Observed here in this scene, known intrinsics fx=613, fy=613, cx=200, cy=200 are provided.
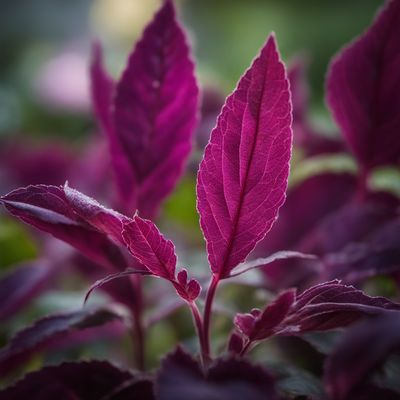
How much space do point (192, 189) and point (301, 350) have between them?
52 centimetres

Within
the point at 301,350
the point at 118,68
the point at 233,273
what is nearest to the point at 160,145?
the point at 233,273

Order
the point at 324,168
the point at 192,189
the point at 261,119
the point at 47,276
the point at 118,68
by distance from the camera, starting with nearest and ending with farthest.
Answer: the point at 261,119 < the point at 47,276 < the point at 324,168 < the point at 192,189 < the point at 118,68

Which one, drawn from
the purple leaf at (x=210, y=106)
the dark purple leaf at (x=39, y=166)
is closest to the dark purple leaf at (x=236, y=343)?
the purple leaf at (x=210, y=106)

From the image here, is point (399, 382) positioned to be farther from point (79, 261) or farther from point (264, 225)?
point (79, 261)

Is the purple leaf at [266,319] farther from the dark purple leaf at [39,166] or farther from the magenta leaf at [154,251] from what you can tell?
the dark purple leaf at [39,166]

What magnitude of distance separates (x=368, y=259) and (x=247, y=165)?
0.71 feet

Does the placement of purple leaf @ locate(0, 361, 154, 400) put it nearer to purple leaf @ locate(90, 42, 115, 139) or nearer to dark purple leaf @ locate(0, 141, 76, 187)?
purple leaf @ locate(90, 42, 115, 139)

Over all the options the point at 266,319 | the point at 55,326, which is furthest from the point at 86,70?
the point at 266,319

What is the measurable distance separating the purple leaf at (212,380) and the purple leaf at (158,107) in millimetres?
240

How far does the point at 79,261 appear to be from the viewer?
92 centimetres

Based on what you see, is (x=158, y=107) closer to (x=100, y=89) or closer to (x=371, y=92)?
(x=100, y=89)

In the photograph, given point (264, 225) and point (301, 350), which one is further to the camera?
point (301, 350)

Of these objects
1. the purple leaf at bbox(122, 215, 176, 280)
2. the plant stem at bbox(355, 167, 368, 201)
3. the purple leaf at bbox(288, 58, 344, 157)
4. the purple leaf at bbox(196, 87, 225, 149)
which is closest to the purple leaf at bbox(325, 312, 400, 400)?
the purple leaf at bbox(122, 215, 176, 280)

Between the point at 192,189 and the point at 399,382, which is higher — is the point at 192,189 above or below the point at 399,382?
above
